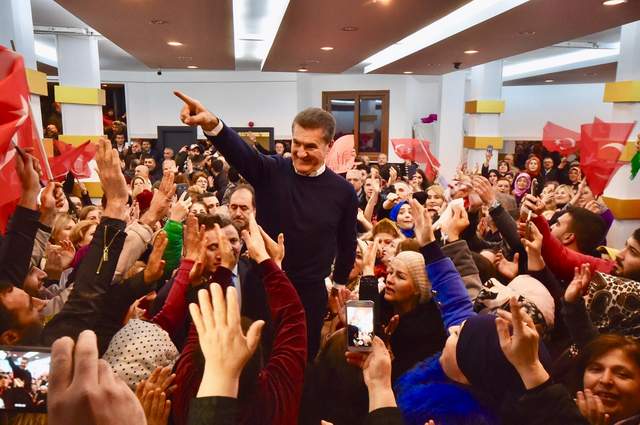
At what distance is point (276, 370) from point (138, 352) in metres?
0.42

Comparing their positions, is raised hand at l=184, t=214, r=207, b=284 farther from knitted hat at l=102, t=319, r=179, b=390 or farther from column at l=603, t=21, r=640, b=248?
column at l=603, t=21, r=640, b=248

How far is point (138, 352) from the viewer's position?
137cm

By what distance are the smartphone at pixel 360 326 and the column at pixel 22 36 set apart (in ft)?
13.4

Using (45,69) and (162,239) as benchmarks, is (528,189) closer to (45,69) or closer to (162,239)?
(162,239)

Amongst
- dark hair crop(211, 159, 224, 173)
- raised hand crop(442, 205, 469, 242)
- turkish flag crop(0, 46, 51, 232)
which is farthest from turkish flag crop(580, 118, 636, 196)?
dark hair crop(211, 159, 224, 173)

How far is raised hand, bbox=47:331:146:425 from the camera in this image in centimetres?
68

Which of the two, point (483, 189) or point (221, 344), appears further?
point (483, 189)

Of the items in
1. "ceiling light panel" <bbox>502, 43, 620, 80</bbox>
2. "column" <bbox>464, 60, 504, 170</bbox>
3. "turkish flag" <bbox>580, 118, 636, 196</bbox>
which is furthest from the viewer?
"ceiling light panel" <bbox>502, 43, 620, 80</bbox>

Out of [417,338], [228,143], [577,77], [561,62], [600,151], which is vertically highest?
[561,62]

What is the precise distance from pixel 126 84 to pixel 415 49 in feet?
26.5

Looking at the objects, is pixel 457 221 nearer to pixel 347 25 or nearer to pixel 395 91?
pixel 347 25

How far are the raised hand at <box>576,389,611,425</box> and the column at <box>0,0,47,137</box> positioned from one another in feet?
15.1

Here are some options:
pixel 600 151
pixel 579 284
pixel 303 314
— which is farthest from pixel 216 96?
pixel 303 314

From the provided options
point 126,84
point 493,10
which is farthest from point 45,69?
point 493,10
